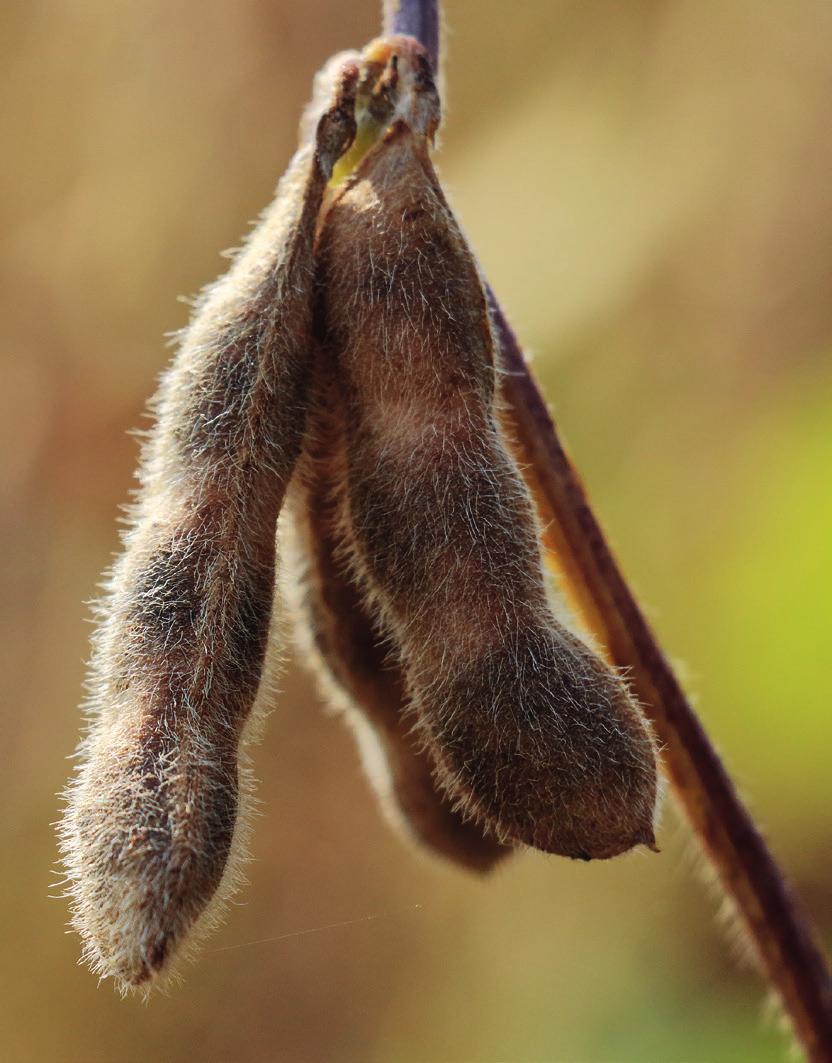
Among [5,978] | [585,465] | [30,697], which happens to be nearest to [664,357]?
[585,465]

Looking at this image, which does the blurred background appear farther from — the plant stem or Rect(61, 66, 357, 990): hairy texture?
Rect(61, 66, 357, 990): hairy texture

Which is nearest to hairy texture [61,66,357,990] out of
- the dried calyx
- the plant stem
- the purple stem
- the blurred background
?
the dried calyx

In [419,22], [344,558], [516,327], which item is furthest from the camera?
[516,327]

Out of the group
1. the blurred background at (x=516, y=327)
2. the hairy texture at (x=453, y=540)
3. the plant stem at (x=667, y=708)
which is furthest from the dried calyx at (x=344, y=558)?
the blurred background at (x=516, y=327)

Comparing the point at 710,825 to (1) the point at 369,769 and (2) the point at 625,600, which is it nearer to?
(2) the point at 625,600

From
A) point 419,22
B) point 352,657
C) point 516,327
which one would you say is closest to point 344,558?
point 352,657

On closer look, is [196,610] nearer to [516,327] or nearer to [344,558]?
[344,558]
